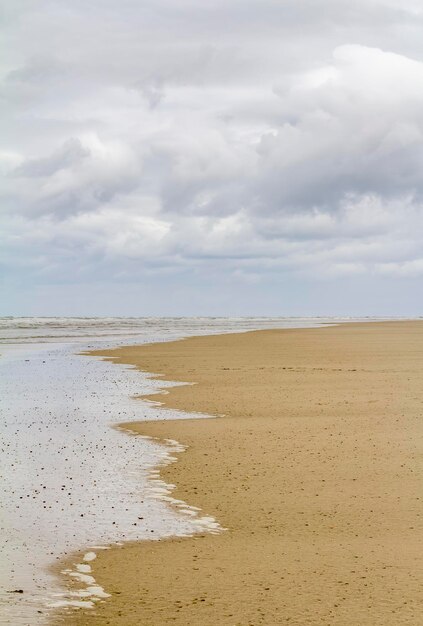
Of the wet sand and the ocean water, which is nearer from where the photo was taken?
the wet sand

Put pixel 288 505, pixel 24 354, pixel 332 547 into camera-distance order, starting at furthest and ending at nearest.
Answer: pixel 24 354 < pixel 288 505 < pixel 332 547

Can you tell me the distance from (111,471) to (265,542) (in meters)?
4.49

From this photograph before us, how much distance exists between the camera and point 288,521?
31.8 feet

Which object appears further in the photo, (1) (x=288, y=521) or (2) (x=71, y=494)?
(2) (x=71, y=494)

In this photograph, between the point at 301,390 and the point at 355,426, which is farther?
the point at 301,390

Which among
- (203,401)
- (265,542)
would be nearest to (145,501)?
(265,542)

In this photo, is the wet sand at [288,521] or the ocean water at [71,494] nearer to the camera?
the wet sand at [288,521]

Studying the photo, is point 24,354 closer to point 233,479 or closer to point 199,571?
point 233,479

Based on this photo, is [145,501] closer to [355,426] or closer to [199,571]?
[199,571]

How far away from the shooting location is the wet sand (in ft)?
22.5

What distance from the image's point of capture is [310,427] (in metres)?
16.5

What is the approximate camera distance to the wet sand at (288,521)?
6.86 meters

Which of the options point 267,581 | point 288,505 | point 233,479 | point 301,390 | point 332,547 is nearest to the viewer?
point 267,581

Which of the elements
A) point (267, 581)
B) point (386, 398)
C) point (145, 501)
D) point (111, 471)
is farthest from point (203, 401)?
point (267, 581)
